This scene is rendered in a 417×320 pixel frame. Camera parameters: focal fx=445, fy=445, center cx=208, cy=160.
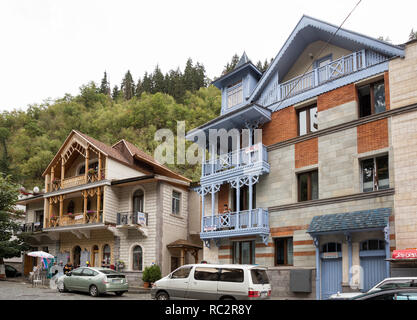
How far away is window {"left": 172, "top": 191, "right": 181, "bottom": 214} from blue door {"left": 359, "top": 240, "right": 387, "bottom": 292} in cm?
1565

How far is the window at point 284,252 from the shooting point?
824 inches

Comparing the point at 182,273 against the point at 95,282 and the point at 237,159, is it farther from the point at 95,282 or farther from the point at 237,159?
the point at 237,159

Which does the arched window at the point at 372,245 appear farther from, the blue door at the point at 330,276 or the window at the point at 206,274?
the window at the point at 206,274

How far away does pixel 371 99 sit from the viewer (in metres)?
19.5

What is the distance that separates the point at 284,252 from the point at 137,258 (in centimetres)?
1243

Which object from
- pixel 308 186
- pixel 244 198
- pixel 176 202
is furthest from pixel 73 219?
pixel 308 186

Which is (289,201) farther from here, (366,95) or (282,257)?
(366,95)

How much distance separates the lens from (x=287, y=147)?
22031 millimetres

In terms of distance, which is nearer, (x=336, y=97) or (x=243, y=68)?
(x=336, y=97)

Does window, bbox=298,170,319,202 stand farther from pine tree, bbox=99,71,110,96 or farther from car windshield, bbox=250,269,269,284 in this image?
pine tree, bbox=99,71,110,96

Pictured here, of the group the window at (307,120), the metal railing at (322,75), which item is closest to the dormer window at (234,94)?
the metal railing at (322,75)

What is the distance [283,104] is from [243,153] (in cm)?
330

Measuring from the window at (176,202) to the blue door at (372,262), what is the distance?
51.3 ft

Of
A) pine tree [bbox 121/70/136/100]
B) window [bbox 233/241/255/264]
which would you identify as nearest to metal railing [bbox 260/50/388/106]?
window [bbox 233/241/255/264]
